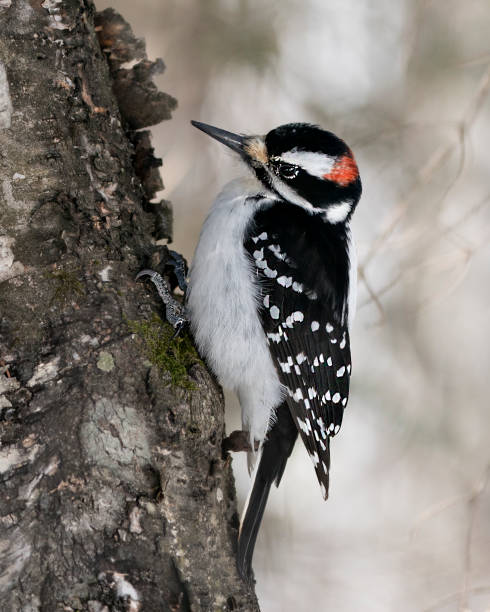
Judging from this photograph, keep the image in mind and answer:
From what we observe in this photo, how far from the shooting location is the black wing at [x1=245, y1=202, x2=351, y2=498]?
114 inches

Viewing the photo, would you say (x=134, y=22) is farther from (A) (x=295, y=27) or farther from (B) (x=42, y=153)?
(B) (x=42, y=153)

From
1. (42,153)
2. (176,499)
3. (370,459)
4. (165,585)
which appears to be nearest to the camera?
(165,585)

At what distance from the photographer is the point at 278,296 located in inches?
114

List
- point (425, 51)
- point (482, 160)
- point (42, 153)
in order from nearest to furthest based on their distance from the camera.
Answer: point (42, 153) → point (425, 51) → point (482, 160)

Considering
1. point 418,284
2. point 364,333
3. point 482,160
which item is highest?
point 482,160

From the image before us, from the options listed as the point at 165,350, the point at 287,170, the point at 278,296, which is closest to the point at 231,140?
the point at 287,170

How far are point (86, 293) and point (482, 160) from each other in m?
3.08

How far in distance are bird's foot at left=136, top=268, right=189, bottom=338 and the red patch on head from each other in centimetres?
100

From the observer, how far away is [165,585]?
6.49ft

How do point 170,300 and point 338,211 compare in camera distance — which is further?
point 338,211

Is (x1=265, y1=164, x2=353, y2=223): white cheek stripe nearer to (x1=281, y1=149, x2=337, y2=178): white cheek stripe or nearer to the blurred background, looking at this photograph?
(x1=281, y1=149, x2=337, y2=178): white cheek stripe

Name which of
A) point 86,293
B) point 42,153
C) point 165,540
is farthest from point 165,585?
point 42,153

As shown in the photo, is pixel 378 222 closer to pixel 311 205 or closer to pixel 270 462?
pixel 311 205

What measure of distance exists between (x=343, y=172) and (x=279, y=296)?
0.72 meters
